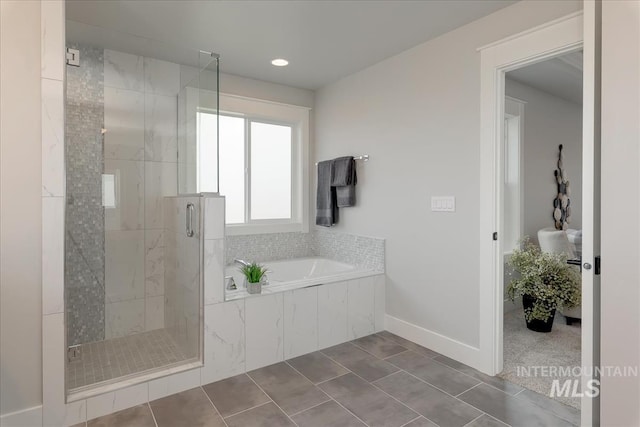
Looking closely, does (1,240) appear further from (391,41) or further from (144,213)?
(391,41)

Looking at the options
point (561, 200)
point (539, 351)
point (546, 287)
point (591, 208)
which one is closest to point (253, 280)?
point (591, 208)

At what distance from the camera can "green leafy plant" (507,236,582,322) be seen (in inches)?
125

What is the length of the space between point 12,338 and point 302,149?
3056 mm

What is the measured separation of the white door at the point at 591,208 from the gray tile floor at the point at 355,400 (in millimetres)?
482

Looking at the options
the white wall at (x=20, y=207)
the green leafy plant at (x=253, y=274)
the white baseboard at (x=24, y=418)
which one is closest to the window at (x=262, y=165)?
the green leafy plant at (x=253, y=274)

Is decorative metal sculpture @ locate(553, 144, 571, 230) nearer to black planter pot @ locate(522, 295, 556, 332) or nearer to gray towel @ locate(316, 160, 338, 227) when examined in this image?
black planter pot @ locate(522, 295, 556, 332)

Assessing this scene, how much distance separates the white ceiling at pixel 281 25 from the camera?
2344mm

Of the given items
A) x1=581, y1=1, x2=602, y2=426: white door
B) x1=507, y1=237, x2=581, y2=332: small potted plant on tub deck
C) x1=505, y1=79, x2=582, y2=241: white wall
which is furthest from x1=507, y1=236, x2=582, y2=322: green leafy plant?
x1=581, y1=1, x2=602, y2=426: white door

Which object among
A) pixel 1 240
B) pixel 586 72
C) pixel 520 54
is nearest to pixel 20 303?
pixel 1 240

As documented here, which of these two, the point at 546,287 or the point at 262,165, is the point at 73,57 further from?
the point at 546,287

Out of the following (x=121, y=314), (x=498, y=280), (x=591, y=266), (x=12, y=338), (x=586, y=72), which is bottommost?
(x=121, y=314)

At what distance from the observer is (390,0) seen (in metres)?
2.28

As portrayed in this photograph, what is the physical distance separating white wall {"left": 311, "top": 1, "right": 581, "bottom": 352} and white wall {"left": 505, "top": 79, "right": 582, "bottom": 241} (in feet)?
5.02

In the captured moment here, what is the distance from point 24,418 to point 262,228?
2416mm
